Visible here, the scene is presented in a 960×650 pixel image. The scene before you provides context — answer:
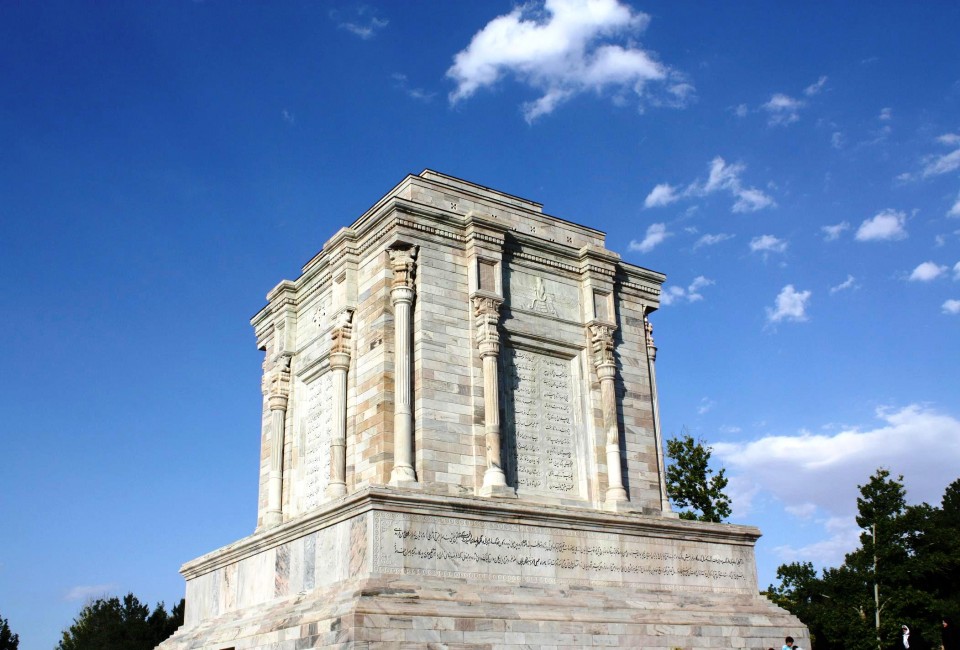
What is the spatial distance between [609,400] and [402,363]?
494 cm

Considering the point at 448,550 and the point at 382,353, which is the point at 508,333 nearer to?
the point at 382,353

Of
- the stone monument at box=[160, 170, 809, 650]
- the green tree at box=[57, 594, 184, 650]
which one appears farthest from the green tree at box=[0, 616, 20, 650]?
the stone monument at box=[160, 170, 809, 650]

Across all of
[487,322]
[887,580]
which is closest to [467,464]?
[487,322]

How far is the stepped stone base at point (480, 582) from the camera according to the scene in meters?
14.2

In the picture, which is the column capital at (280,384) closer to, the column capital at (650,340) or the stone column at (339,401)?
the stone column at (339,401)

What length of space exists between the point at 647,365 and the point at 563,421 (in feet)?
10.3

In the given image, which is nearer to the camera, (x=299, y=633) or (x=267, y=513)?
(x=299, y=633)

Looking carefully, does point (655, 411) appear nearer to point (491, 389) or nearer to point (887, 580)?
point (491, 389)

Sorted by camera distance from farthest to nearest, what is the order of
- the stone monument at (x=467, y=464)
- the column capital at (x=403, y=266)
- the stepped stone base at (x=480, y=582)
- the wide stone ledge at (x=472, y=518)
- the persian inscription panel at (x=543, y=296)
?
the persian inscription panel at (x=543, y=296), the column capital at (x=403, y=266), the wide stone ledge at (x=472, y=518), the stone monument at (x=467, y=464), the stepped stone base at (x=480, y=582)

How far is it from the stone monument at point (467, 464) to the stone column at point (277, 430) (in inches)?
2.1

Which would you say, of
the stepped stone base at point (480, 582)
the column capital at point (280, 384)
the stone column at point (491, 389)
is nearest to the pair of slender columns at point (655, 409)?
the stepped stone base at point (480, 582)

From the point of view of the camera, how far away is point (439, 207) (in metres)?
20.1

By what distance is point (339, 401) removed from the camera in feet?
61.2

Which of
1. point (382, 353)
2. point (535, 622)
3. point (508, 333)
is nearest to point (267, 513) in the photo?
point (382, 353)
